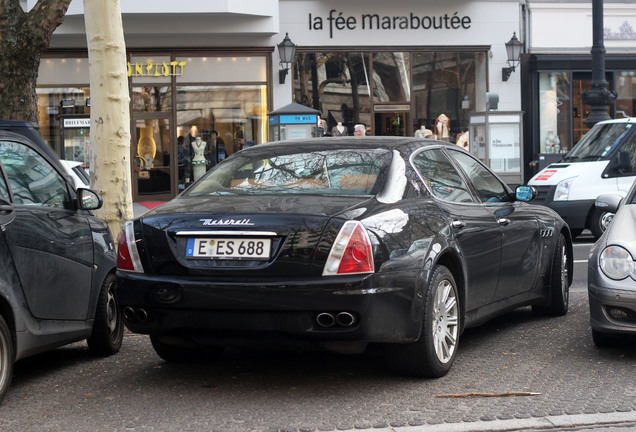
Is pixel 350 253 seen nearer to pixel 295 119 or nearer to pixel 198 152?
pixel 295 119

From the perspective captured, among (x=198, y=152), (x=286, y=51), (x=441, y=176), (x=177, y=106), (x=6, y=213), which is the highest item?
(x=286, y=51)

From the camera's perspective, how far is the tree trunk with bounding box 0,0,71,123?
27.4 feet

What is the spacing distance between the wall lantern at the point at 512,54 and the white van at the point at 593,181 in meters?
9.59

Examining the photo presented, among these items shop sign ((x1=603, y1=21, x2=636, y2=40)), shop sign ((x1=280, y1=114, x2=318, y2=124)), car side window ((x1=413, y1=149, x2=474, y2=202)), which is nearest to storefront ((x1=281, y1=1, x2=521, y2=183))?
shop sign ((x1=603, y1=21, x2=636, y2=40))

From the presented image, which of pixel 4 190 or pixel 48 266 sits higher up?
pixel 4 190

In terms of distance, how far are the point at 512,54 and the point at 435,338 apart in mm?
19781

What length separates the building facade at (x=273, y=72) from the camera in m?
23.4

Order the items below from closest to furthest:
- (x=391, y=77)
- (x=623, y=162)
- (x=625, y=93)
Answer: (x=623, y=162), (x=391, y=77), (x=625, y=93)

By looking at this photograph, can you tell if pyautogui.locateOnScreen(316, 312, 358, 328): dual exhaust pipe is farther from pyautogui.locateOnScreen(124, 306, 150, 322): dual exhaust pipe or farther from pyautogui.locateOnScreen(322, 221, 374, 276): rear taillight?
pyautogui.locateOnScreen(124, 306, 150, 322): dual exhaust pipe

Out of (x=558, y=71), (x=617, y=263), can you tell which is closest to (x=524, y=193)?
(x=617, y=263)

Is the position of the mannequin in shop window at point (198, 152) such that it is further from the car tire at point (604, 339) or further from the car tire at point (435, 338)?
the car tire at point (435, 338)

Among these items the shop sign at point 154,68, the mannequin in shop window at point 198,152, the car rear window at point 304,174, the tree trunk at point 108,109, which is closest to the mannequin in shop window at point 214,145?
the mannequin in shop window at point 198,152

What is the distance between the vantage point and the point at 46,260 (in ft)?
18.7

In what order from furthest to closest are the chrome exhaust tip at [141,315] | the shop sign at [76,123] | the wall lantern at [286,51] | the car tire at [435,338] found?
the wall lantern at [286,51] < the shop sign at [76,123] < the car tire at [435,338] < the chrome exhaust tip at [141,315]
